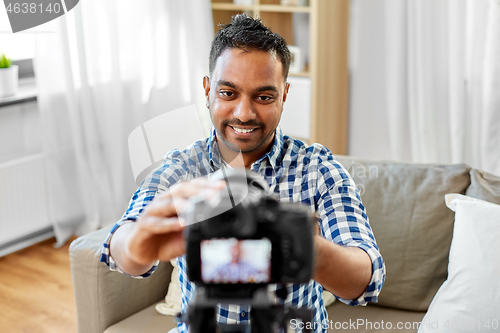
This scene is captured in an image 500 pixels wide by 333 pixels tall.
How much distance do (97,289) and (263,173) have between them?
640mm

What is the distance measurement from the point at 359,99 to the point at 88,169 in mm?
1640

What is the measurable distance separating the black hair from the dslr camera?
0.50 m

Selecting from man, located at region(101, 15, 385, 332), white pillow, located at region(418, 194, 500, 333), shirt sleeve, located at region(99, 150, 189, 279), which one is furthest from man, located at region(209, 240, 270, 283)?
white pillow, located at region(418, 194, 500, 333)

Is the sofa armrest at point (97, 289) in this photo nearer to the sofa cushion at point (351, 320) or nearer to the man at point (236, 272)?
the sofa cushion at point (351, 320)

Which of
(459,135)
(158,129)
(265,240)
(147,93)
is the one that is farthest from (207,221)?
Answer: (147,93)

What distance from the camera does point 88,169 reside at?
9.05ft

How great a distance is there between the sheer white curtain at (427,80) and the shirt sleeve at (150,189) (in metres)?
1.95

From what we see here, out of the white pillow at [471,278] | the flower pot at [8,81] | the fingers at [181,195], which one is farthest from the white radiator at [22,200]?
the fingers at [181,195]

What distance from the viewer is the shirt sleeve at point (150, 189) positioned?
32.6 inches

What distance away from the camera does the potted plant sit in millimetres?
2445

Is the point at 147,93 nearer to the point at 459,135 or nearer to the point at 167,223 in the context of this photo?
the point at 459,135

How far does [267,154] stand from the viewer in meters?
1.06

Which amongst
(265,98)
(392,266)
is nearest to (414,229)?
(392,266)

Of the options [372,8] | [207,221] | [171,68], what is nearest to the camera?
[207,221]
